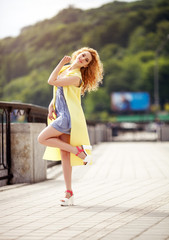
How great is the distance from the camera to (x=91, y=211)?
15.3 ft

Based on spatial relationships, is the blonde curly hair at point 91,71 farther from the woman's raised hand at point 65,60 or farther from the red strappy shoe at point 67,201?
the red strappy shoe at point 67,201

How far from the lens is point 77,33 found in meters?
142

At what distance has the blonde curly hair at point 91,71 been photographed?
532 centimetres

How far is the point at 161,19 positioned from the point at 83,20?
101 feet

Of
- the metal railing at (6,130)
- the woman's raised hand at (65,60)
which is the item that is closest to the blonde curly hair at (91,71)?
the woman's raised hand at (65,60)

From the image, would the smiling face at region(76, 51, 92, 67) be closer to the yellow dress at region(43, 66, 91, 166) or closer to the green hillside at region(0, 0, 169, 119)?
the yellow dress at region(43, 66, 91, 166)

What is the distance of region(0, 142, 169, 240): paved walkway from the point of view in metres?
3.62

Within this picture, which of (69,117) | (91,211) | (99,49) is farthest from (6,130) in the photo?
(99,49)

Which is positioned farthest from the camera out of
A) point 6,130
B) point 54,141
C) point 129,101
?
point 129,101

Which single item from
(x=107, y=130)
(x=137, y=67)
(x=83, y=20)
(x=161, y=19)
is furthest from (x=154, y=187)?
(x=83, y=20)

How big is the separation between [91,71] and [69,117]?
69 centimetres

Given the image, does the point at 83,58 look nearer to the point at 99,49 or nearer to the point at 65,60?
the point at 65,60

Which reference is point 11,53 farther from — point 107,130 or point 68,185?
point 68,185

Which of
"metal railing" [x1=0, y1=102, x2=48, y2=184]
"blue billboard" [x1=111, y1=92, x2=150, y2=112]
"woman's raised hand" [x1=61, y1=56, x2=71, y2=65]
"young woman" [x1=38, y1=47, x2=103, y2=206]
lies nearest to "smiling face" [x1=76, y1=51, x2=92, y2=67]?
"young woman" [x1=38, y1=47, x2=103, y2=206]
